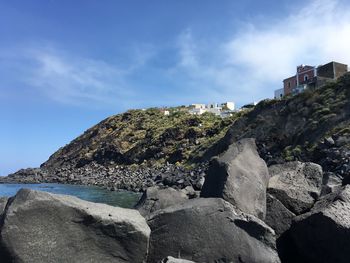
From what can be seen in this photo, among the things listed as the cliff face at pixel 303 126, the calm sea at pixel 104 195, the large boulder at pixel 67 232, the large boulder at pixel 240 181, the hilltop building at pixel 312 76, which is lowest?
the large boulder at pixel 67 232

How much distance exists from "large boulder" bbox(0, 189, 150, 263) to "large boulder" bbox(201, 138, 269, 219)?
2.51 m

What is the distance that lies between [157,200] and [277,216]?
3.56 meters

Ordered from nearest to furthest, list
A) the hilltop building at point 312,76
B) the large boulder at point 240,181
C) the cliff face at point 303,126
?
the large boulder at point 240,181, the cliff face at point 303,126, the hilltop building at point 312,76

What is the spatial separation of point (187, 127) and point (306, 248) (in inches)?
3237

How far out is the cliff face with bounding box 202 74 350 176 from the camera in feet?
134

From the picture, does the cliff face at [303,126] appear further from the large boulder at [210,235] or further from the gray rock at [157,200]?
the large boulder at [210,235]

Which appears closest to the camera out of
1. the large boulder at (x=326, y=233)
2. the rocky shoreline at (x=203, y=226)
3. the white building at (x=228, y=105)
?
the rocky shoreline at (x=203, y=226)

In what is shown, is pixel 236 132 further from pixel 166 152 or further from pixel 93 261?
pixel 93 261

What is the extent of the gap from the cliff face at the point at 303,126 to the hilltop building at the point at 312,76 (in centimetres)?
905

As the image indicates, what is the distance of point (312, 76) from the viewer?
78.7 meters

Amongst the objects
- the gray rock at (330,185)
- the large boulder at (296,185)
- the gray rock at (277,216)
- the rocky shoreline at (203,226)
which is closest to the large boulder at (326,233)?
the rocky shoreline at (203,226)

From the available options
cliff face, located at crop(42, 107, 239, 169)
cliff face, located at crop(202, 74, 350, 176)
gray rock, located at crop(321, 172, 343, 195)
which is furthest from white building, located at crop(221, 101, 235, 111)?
gray rock, located at crop(321, 172, 343, 195)

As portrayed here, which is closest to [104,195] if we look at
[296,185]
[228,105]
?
[296,185]

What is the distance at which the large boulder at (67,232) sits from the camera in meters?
7.87
